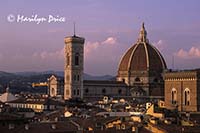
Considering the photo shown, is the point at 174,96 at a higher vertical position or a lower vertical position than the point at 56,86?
lower

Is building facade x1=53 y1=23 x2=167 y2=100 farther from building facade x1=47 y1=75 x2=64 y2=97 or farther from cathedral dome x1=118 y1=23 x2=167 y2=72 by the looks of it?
building facade x1=47 y1=75 x2=64 y2=97

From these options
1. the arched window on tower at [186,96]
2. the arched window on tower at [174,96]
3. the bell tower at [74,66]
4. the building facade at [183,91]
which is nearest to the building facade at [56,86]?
the bell tower at [74,66]

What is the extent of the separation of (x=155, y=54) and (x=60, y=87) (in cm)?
1671

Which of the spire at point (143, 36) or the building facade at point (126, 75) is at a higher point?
the spire at point (143, 36)

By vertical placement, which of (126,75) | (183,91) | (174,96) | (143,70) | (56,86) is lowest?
(174,96)

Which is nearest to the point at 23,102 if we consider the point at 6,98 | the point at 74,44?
the point at 6,98

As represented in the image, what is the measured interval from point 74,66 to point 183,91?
29.5 meters

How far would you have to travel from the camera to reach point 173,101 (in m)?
76.0

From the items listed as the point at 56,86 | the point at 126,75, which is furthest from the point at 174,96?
the point at 56,86

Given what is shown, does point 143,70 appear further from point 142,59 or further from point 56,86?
point 56,86

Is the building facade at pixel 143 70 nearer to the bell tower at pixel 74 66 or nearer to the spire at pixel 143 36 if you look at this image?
the spire at pixel 143 36

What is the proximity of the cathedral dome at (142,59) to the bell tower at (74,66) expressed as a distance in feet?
27.7

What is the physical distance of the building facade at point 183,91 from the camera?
72438 mm

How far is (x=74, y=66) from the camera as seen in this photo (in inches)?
3962
